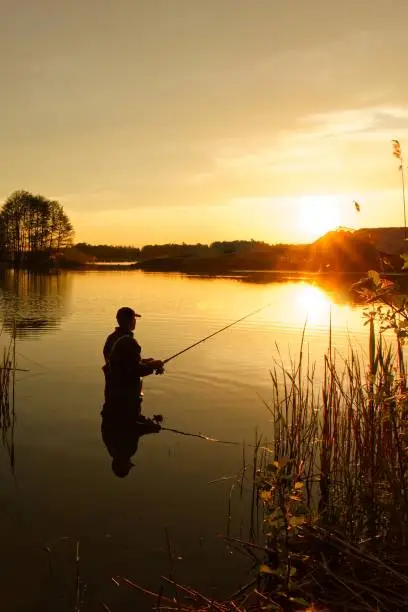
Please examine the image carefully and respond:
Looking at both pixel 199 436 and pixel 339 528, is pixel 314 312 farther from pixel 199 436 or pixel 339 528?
pixel 339 528

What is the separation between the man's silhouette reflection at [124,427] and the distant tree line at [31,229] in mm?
83784

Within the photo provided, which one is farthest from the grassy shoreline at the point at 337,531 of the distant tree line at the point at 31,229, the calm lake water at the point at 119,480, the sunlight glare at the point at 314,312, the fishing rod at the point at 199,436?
the distant tree line at the point at 31,229

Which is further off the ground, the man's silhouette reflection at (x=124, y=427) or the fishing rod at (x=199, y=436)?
the man's silhouette reflection at (x=124, y=427)

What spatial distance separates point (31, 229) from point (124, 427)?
86.5m

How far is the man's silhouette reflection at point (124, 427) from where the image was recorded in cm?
947

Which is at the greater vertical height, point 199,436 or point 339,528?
point 339,528

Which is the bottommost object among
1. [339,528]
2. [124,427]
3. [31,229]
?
[124,427]

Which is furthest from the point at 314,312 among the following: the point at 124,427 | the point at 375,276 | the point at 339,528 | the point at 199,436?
the point at 375,276

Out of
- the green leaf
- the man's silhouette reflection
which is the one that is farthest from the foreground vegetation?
the man's silhouette reflection

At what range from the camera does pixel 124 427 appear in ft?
33.3

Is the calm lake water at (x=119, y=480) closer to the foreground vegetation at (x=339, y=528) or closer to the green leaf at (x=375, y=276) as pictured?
the foreground vegetation at (x=339, y=528)

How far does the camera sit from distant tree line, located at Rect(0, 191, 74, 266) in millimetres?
88812

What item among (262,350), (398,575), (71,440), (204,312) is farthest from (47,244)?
(398,575)

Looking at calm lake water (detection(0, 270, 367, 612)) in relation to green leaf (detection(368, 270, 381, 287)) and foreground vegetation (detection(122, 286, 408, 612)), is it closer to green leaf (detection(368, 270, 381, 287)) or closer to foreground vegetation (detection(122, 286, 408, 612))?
foreground vegetation (detection(122, 286, 408, 612))
